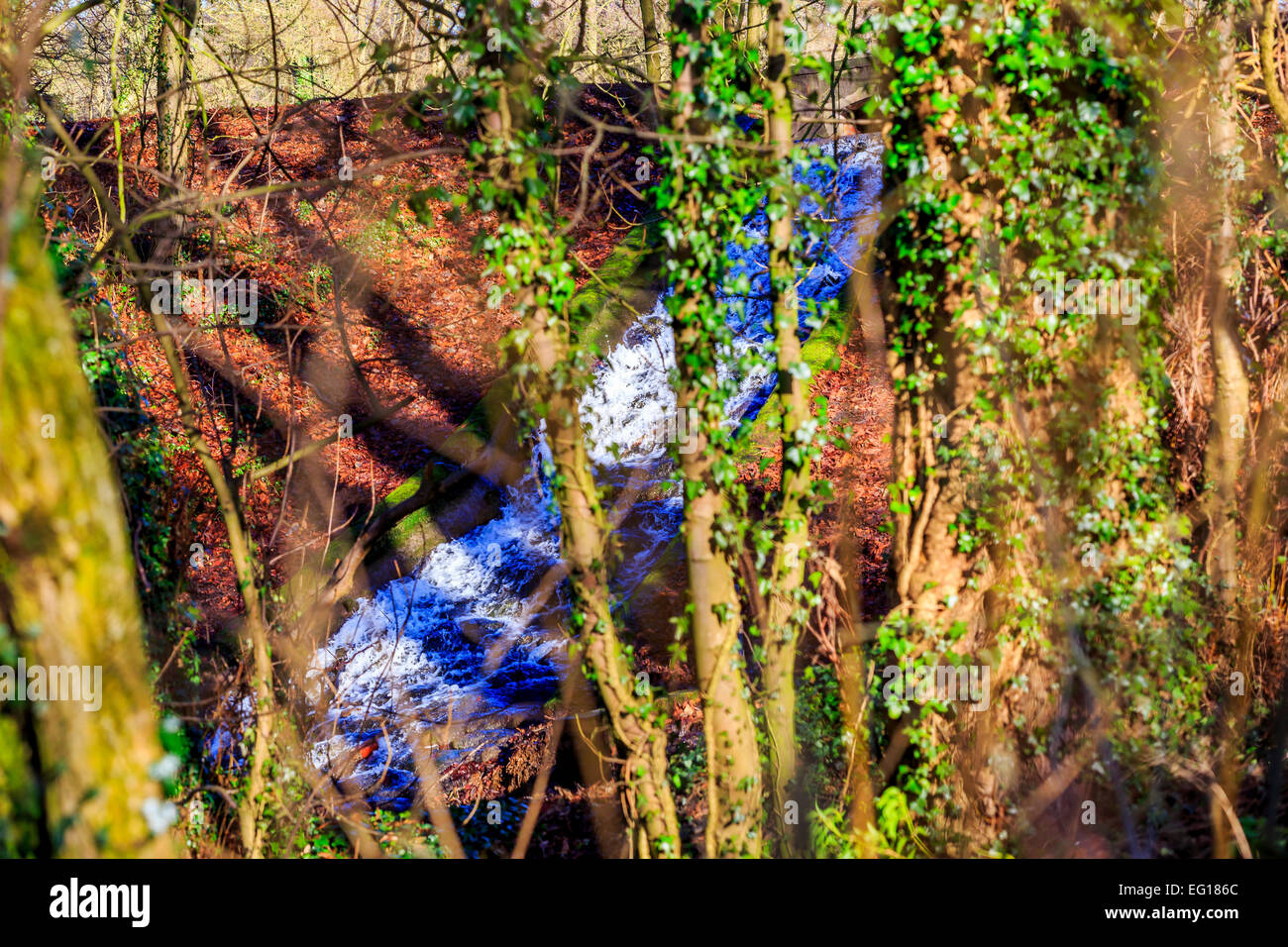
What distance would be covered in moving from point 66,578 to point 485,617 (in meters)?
6.39

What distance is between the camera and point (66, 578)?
2.06 metres

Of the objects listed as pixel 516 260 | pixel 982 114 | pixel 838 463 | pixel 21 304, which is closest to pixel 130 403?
pixel 516 260

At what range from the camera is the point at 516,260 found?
3.93m

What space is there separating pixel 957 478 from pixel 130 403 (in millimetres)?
5687

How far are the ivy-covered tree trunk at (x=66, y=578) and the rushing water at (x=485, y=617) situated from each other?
3.42 meters

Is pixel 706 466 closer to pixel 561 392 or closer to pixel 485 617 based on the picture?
pixel 561 392

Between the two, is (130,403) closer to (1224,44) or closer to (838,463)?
(838,463)

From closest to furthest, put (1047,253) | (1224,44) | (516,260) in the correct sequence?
(516,260), (1047,253), (1224,44)

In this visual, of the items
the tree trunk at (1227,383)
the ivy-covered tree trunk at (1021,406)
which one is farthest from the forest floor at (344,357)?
the tree trunk at (1227,383)

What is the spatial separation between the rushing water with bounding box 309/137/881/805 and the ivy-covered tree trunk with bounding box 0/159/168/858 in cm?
342

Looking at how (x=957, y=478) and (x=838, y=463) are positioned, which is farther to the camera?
(x=838, y=463)

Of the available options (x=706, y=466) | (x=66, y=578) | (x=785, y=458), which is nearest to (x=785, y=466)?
(x=785, y=458)

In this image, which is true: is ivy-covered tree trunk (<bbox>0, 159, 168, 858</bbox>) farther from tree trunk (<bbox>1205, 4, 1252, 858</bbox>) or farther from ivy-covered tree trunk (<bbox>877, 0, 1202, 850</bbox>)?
tree trunk (<bbox>1205, 4, 1252, 858</bbox>)

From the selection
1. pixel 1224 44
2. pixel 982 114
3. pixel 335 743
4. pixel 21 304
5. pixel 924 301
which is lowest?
pixel 335 743
